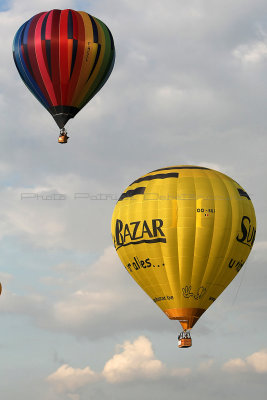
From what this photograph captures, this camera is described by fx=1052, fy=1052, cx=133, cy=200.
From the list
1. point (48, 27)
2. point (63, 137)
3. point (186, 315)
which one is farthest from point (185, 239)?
point (48, 27)

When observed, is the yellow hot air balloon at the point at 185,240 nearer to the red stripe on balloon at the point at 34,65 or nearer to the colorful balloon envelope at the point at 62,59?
the colorful balloon envelope at the point at 62,59

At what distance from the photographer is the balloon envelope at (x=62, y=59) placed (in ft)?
171

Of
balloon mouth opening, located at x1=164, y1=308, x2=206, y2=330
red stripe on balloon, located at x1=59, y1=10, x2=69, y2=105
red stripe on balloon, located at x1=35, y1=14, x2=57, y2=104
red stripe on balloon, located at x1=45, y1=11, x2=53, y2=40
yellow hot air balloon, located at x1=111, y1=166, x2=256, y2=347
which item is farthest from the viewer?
red stripe on balloon, located at x1=45, y1=11, x2=53, y2=40

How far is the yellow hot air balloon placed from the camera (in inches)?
1955

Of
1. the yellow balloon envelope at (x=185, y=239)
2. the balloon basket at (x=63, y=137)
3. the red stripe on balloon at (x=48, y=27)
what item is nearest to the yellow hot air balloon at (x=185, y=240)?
the yellow balloon envelope at (x=185, y=239)

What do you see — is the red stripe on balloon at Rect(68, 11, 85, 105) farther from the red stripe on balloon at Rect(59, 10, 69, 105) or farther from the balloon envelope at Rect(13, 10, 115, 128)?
the red stripe on balloon at Rect(59, 10, 69, 105)

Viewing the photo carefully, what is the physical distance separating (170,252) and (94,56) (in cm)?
1079

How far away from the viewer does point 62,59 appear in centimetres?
5222

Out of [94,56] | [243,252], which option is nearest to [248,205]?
[243,252]

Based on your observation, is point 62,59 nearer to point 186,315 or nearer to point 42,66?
point 42,66

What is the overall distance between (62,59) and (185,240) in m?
11.0

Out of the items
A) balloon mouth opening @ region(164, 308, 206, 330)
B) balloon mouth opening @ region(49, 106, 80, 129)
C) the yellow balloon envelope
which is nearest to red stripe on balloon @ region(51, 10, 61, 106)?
balloon mouth opening @ region(49, 106, 80, 129)

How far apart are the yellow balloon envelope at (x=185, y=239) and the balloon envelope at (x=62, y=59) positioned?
603 cm

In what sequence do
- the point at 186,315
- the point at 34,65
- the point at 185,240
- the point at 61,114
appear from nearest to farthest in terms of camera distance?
the point at 185,240
the point at 186,315
the point at 34,65
the point at 61,114
